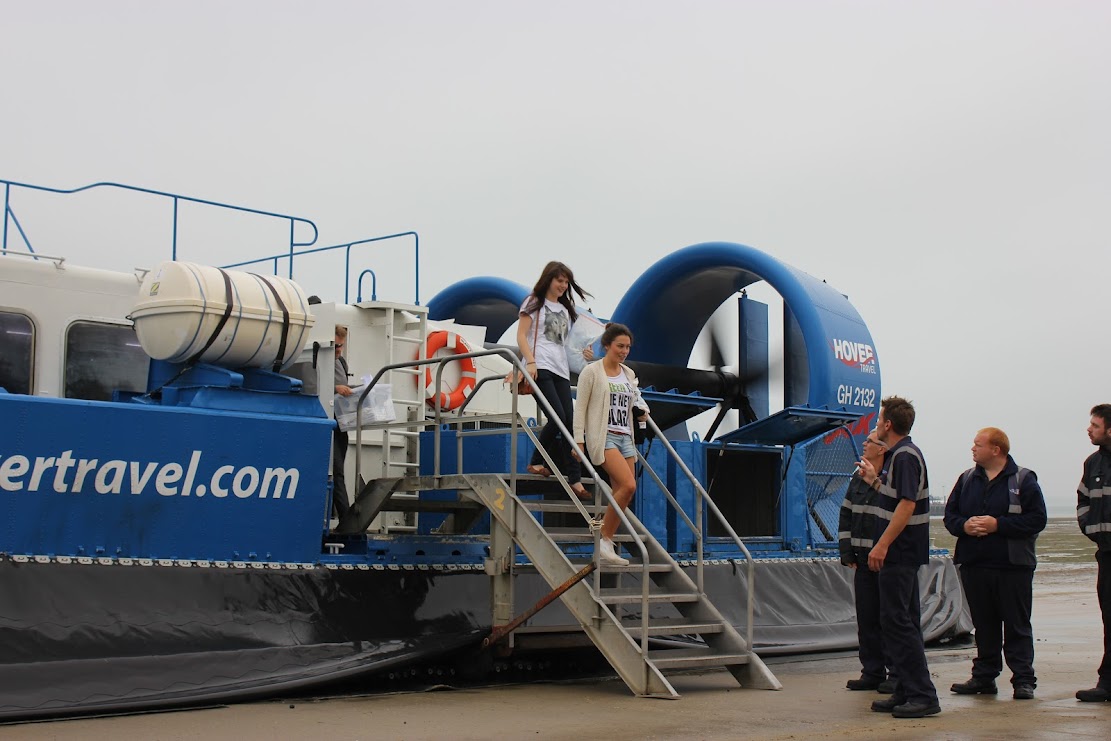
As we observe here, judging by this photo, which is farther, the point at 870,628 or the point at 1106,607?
the point at 870,628

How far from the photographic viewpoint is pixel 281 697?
21.9 feet

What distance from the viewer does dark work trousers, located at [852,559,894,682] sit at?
23.2ft

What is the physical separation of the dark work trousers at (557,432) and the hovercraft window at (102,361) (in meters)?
2.36

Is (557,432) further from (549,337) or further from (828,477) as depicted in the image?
(828,477)

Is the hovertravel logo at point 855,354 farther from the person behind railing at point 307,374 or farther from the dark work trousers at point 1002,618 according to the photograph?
the person behind railing at point 307,374

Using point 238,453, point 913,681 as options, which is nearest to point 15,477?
point 238,453

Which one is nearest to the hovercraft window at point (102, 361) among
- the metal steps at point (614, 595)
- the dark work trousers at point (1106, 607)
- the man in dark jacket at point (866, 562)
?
the metal steps at point (614, 595)

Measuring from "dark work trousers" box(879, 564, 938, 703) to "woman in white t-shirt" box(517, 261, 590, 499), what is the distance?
1.88 metres

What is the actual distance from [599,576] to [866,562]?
1.46 meters

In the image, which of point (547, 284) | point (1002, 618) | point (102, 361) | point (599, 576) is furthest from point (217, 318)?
point (1002, 618)

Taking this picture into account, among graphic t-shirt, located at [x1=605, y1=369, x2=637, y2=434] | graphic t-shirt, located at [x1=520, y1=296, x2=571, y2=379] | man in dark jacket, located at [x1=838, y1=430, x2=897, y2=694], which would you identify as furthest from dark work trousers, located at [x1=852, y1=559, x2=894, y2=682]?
graphic t-shirt, located at [x1=520, y1=296, x2=571, y2=379]

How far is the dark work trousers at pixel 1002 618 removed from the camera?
22.0 feet

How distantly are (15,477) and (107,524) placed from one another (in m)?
0.52

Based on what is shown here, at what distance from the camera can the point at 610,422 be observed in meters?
7.07
